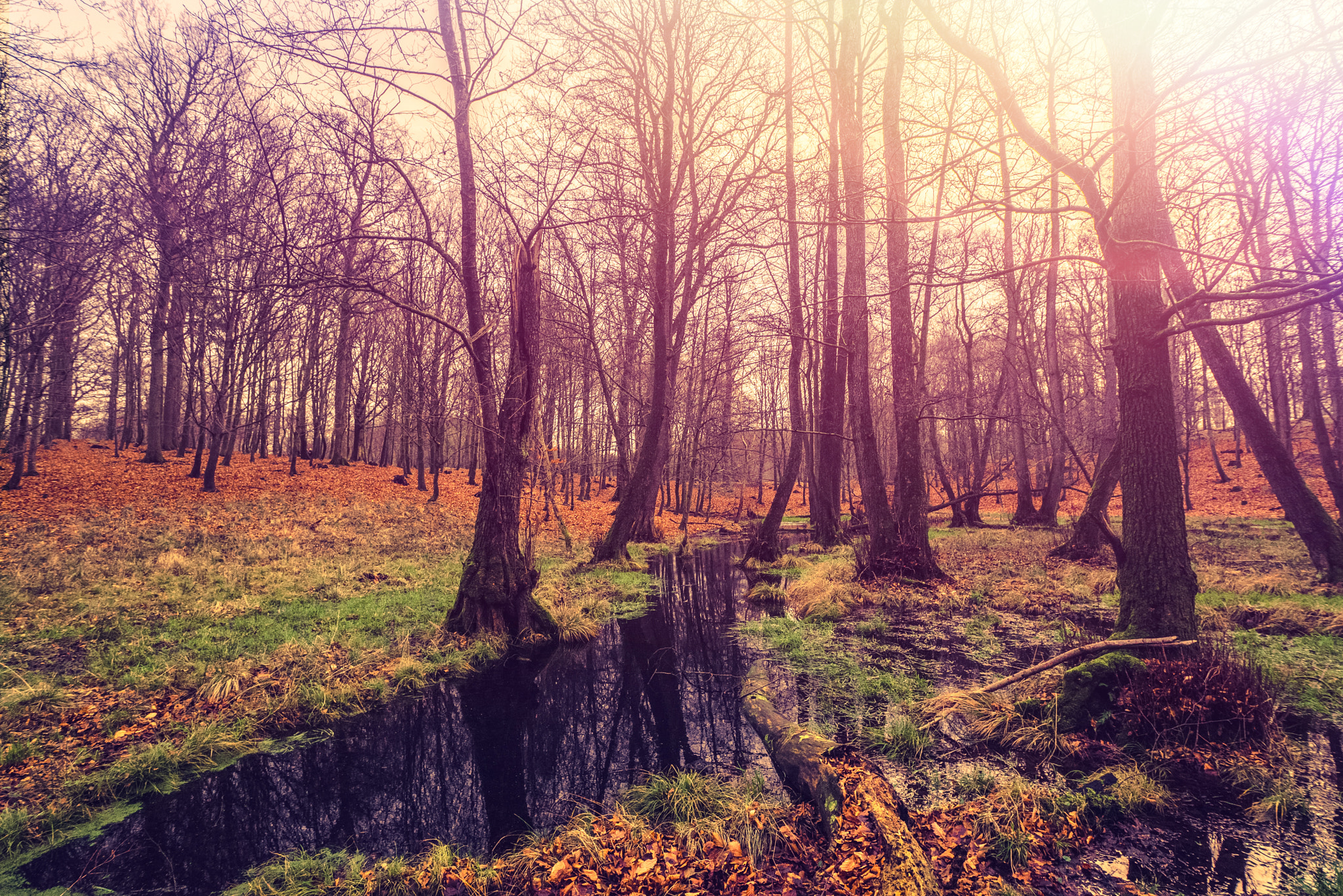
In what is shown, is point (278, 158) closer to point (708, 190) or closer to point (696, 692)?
point (696, 692)

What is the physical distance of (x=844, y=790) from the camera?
3.62m

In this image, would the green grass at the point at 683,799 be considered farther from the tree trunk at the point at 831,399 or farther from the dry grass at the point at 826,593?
the tree trunk at the point at 831,399

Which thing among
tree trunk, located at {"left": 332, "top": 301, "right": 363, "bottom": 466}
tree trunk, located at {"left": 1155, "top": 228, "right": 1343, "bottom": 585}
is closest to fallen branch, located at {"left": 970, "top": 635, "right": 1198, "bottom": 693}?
tree trunk, located at {"left": 1155, "top": 228, "right": 1343, "bottom": 585}

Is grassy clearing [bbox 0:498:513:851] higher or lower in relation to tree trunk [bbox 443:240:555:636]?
lower

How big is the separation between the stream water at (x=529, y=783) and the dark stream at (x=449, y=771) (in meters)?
0.02

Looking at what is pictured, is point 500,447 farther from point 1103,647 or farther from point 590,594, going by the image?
point 1103,647

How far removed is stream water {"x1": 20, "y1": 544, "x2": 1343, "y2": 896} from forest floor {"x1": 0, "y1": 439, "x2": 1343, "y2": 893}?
0.64 ft

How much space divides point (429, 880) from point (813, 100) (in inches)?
587

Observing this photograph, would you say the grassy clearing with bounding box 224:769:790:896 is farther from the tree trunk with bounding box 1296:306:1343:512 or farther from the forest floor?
the tree trunk with bounding box 1296:306:1343:512

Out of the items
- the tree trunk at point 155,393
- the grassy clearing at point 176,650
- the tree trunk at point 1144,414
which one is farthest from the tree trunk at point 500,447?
the tree trunk at point 155,393

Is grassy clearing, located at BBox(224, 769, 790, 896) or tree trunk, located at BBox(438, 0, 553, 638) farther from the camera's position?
tree trunk, located at BBox(438, 0, 553, 638)

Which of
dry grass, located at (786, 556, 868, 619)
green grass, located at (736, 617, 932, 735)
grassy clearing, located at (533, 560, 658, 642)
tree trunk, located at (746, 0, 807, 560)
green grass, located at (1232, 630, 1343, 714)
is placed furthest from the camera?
tree trunk, located at (746, 0, 807, 560)

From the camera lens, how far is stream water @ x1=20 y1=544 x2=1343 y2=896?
3.06 metres

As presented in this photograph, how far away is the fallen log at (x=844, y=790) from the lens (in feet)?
9.23
